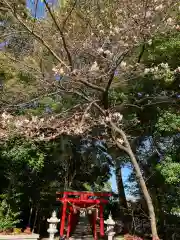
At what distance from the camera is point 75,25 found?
701 centimetres

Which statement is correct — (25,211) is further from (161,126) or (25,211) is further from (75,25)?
(75,25)

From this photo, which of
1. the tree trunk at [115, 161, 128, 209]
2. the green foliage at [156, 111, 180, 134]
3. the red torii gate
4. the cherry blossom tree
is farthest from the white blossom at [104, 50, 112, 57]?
the tree trunk at [115, 161, 128, 209]

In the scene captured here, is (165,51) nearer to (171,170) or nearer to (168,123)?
(168,123)

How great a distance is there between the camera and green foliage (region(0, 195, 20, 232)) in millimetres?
6988

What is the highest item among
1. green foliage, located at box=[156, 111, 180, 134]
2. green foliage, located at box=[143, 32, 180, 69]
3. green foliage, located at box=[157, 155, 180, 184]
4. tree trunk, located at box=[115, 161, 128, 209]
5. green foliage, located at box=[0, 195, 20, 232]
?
green foliage, located at box=[143, 32, 180, 69]

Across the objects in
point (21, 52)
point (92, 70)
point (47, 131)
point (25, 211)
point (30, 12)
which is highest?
point (21, 52)

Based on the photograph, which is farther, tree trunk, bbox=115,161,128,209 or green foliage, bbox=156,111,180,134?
tree trunk, bbox=115,161,128,209

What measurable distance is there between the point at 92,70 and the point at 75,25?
2723mm

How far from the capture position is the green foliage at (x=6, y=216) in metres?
6.99

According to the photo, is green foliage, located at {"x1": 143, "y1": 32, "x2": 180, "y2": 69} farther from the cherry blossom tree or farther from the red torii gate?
the red torii gate

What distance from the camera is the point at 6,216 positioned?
718 cm

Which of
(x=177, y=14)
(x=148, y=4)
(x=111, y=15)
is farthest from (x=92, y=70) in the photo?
(x=177, y=14)

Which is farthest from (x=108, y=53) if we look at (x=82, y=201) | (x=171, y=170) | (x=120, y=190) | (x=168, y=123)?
(x=120, y=190)

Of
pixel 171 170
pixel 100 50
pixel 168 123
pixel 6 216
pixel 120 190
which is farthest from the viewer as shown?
pixel 120 190
